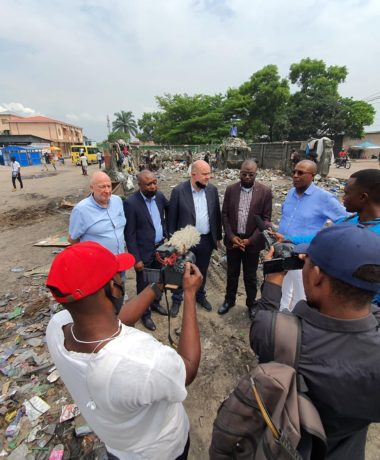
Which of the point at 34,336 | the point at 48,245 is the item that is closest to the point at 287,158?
the point at 48,245

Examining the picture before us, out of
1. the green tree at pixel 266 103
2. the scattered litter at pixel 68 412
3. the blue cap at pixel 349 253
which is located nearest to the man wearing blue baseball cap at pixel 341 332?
the blue cap at pixel 349 253

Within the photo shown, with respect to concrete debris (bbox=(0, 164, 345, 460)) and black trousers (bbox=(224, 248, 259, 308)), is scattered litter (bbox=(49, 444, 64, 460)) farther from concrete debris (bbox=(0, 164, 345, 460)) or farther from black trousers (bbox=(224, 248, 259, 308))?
black trousers (bbox=(224, 248, 259, 308))

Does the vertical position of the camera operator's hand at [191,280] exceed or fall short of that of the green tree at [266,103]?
it falls short

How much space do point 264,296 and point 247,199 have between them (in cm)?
219

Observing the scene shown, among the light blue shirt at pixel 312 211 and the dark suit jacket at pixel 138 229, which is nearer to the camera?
the light blue shirt at pixel 312 211

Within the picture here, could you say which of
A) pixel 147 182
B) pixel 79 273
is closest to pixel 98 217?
pixel 147 182

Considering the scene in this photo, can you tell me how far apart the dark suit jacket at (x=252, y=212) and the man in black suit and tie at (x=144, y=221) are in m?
0.90

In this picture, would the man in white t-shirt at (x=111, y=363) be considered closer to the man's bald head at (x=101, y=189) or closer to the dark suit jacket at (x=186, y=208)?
the man's bald head at (x=101, y=189)

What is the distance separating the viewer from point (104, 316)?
103 centimetres

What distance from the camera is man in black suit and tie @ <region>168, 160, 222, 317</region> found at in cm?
339

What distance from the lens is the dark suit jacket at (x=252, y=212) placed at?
335cm

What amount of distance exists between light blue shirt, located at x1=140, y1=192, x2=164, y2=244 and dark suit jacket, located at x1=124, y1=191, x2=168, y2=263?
6 cm

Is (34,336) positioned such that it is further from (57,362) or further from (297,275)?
(297,275)

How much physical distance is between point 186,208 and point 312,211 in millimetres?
1504
